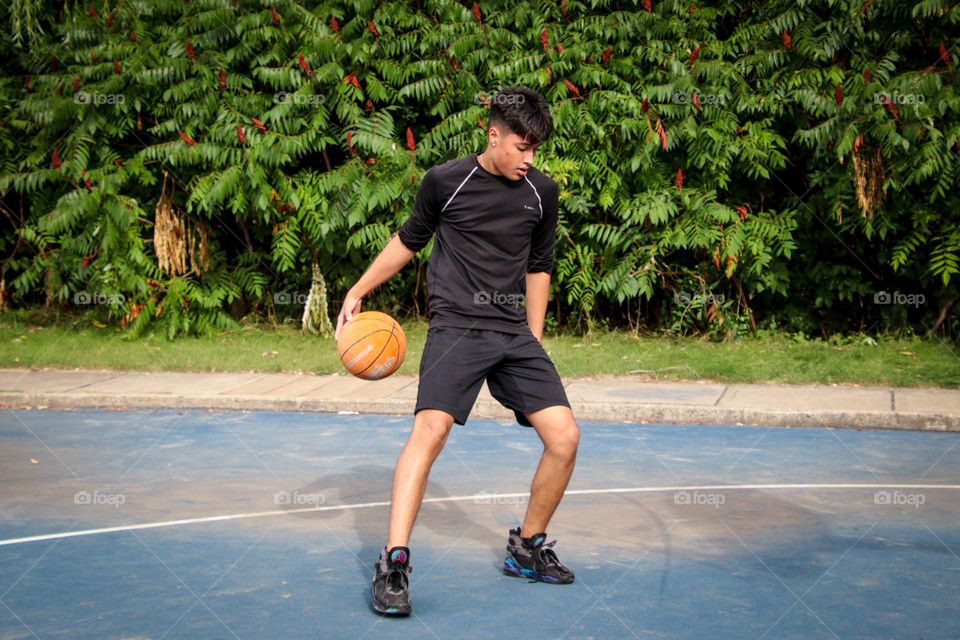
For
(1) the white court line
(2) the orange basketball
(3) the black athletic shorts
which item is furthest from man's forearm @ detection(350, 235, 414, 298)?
(1) the white court line

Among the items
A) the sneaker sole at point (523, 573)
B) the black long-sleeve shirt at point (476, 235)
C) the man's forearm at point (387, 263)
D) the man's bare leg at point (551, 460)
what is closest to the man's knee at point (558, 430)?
the man's bare leg at point (551, 460)

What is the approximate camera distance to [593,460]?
28.9 ft

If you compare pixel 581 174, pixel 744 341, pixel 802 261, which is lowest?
pixel 744 341

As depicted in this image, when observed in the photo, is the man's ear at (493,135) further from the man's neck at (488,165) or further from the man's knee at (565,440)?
the man's knee at (565,440)

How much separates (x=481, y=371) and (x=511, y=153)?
1022 millimetres

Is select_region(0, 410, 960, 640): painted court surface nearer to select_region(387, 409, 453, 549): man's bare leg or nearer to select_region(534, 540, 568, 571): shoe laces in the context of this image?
select_region(534, 540, 568, 571): shoe laces

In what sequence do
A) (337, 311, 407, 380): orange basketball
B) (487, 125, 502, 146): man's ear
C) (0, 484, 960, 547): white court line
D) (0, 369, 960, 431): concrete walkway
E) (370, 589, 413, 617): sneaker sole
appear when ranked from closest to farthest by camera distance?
(370, 589, 413, 617): sneaker sole
(487, 125, 502, 146): man's ear
(337, 311, 407, 380): orange basketball
(0, 484, 960, 547): white court line
(0, 369, 960, 431): concrete walkway

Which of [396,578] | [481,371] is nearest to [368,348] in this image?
[481,371]

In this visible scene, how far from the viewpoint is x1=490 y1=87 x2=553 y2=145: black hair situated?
527cm

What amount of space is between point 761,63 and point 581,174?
2432 mm

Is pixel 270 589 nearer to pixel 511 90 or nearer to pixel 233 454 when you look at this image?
pixel 511 90

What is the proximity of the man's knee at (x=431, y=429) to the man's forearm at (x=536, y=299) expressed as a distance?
0.74 meters

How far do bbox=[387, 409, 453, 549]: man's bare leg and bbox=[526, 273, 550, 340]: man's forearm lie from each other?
0.77m

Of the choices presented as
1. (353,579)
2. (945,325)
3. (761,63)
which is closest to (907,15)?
(761,63)
